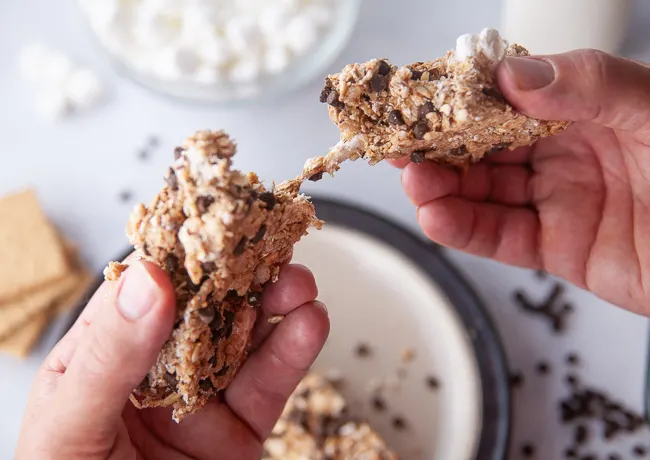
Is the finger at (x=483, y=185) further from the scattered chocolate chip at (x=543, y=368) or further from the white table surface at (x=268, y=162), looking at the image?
the scattered chocolate chip at (x=543, y=368)

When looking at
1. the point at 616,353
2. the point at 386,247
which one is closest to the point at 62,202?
the point at 386,247

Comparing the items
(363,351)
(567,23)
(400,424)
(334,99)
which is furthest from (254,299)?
(567,23)

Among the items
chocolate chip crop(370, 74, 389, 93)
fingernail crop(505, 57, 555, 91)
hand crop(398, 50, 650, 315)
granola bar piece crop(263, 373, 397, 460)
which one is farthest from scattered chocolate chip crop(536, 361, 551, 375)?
chocolate chip crop(370, 74, 389, 93)

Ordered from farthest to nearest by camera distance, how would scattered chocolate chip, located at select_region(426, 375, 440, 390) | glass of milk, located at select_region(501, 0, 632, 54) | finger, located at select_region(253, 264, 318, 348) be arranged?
scattered chocolate chip, located at select_region(426, 375, 440, 390) < glass of milk, located at select_region(501, 0, 632, 54) < finger, located at select_region(253, 264, 318, 348)

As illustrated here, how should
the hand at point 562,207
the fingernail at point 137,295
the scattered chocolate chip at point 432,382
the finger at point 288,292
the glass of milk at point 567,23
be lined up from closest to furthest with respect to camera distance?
the fingernail at point 137,295 < the finger at point 288,292 < the hand at point 562,207 < the glass of milk at point 567,23 < the scattered chocolate chip at point 432,382

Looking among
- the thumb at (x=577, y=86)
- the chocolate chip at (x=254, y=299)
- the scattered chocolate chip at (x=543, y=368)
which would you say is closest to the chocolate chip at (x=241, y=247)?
the chocolate chip at (x=254, y=299)

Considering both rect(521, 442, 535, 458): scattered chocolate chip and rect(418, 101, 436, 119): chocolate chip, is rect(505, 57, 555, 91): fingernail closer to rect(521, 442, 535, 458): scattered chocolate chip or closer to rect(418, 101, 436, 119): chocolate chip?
rect(418, 101, 436, 119): chocolate chip

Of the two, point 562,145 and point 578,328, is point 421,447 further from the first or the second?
point 562,145
